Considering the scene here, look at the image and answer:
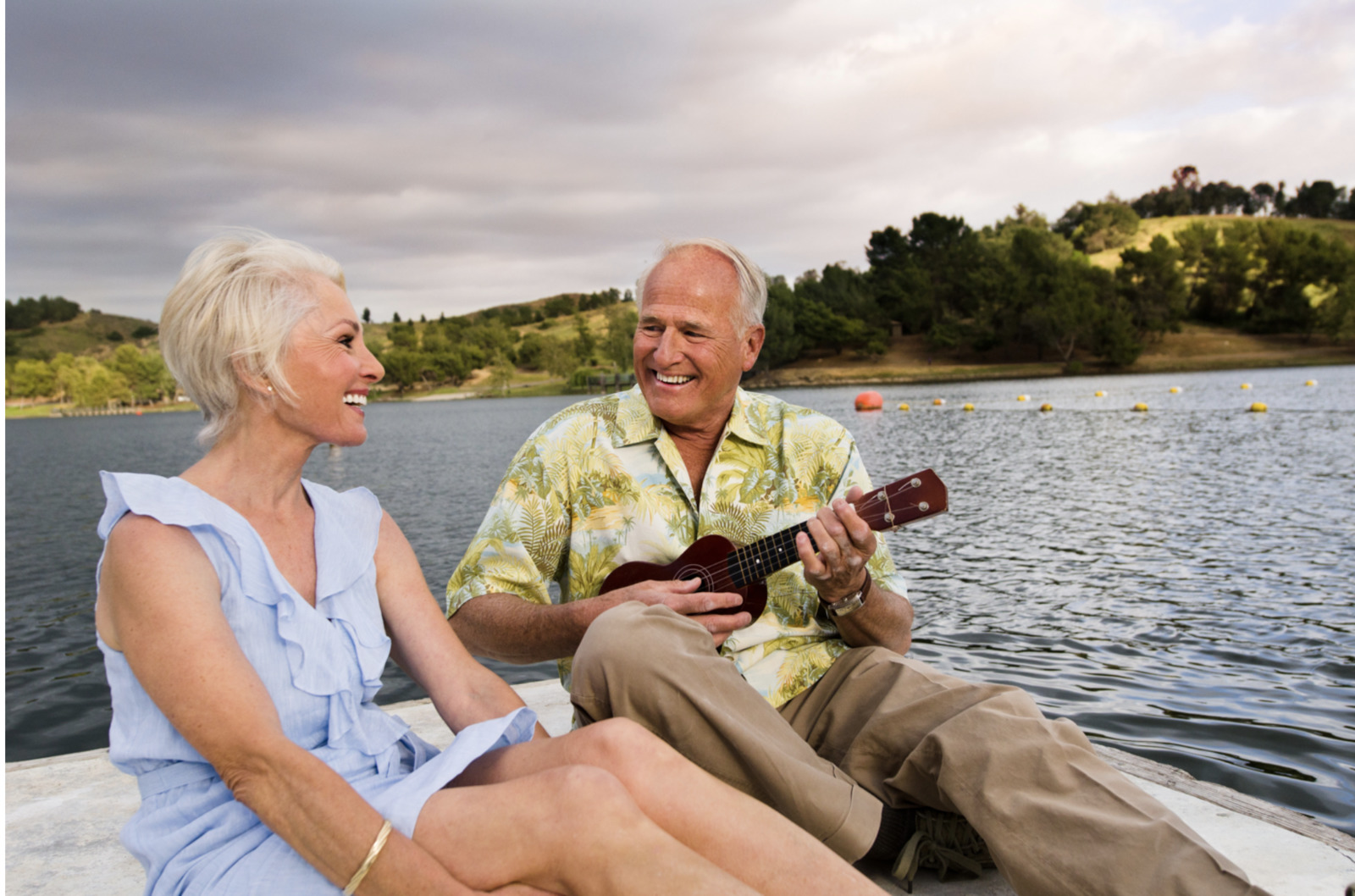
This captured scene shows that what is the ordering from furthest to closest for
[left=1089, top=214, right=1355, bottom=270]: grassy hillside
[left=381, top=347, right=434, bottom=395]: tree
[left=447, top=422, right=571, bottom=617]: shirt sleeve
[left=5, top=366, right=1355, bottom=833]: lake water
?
[left=381, top=347, right=434, bottom=395]: tree → [left=1089, top=214, right=1355, bottom=270]: grassy hillside → [left=5, top=366, right=1355, bottom=833]: lake water → [left=447, top=422, right=571, bottom=617]: shirt sleeve

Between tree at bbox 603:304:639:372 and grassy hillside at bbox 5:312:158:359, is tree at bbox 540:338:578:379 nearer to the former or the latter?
tree at bbox 603:304:639:372

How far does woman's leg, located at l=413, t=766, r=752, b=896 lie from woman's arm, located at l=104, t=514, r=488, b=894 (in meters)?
0.06

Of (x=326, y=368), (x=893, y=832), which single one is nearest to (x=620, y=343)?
(x=893, y=832)

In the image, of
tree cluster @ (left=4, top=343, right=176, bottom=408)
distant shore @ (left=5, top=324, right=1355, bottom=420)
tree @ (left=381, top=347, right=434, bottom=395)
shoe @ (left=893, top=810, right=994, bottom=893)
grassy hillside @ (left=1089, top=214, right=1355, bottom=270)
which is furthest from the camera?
tree @ (left=381, top=347, right=434, bottom=395)

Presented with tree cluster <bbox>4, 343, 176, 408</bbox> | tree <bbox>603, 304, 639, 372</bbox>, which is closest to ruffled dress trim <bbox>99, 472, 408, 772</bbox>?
tree <bbox>603, 304, 639, 372</bbox>

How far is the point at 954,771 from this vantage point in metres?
2.48

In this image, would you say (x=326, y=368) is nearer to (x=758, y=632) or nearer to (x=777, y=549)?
(x=777, y=549)

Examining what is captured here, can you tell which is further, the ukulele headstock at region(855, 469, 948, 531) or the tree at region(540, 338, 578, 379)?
the tree at region(540, 338, 578, 379)

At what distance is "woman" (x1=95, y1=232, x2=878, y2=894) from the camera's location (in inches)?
68.9

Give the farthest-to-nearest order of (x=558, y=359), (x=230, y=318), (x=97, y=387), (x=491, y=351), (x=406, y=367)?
(x=491, y=351), (x=558, y=359), (x=406, y=367), (x=97, y=387), (x=230, y=318)

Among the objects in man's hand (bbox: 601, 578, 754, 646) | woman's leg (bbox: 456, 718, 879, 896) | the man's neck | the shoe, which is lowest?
the shoe

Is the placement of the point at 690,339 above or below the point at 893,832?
above

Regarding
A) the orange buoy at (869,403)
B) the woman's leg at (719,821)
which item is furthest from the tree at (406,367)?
the woman's leg at (719,821)

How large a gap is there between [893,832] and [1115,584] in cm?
826
